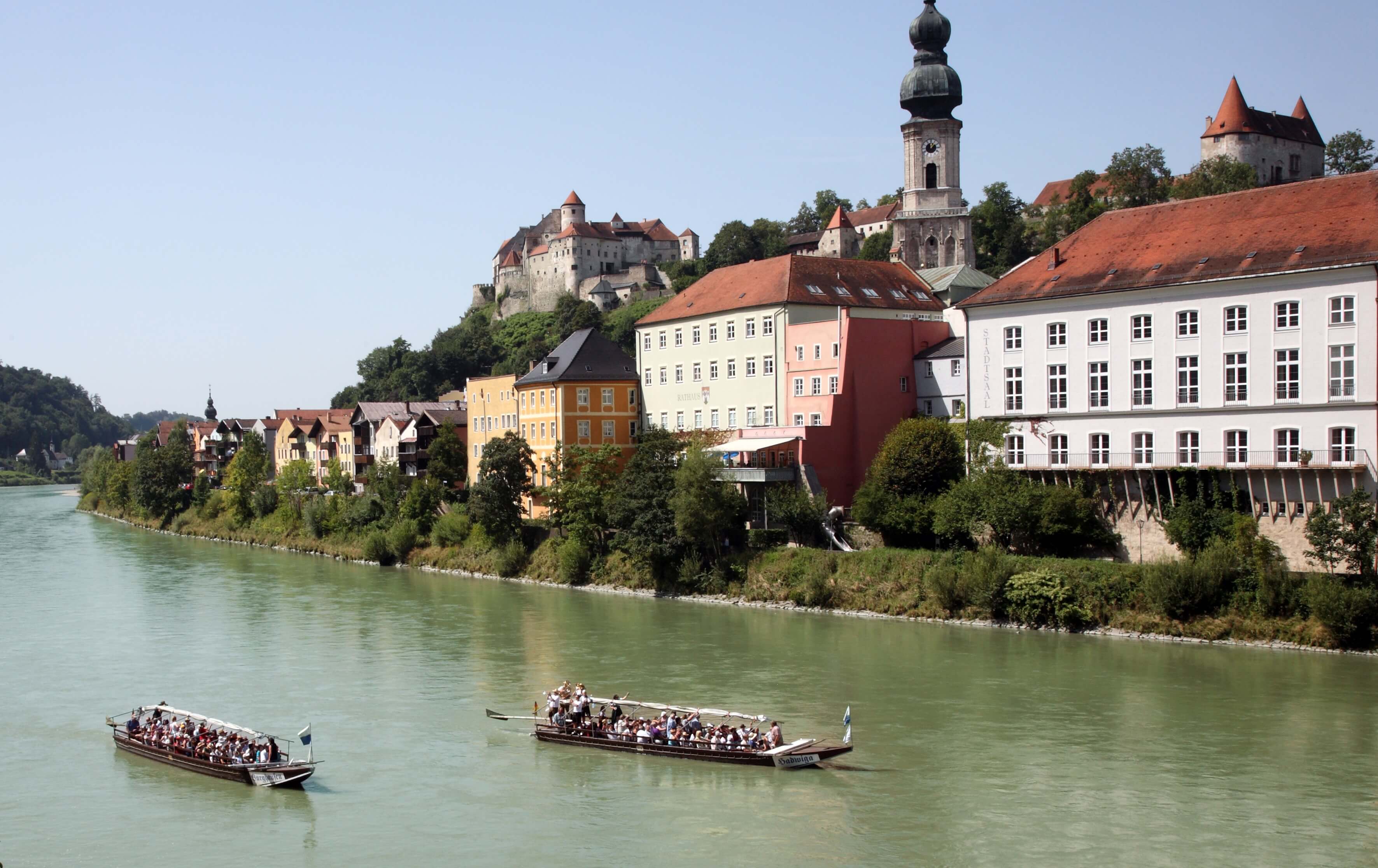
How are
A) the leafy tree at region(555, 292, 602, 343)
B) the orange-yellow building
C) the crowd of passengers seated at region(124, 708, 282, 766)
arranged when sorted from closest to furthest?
the crowd of passengers seated at region(124, 708, 282, 766) → the orange-yellow building → the leafy tree at region(555, 292, 602, 343)

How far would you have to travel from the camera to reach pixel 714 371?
60312 millimetres

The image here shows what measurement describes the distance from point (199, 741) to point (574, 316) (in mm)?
101186

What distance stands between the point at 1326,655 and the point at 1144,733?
31.1ft

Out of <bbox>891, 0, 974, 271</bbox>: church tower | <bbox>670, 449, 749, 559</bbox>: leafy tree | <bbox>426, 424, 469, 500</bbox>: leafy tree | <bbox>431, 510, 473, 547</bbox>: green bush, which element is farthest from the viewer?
<bbox>891, 0, 974, 271</bbox>: church tower

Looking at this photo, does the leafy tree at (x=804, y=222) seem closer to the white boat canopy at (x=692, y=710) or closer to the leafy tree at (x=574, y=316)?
the leafy tree at (x=574, y=316)

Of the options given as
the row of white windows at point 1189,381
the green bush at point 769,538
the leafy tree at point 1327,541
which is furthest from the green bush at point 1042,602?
the green bush at point 769,538

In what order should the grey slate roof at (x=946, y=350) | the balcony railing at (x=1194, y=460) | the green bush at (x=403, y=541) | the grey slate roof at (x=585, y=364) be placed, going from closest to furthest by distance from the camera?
the balcony railing at (x=1194, y=460) < the grey slate roof at (x=946, y=350) < the grey slate roof at (x=585, y=364) < the green bush at (x=403, y=541)

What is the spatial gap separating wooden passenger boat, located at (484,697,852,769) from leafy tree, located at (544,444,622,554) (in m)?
23.9

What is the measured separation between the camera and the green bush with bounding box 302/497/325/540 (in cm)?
7200

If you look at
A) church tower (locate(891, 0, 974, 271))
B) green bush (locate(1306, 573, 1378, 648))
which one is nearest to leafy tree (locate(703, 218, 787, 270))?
church tower (locate(891, 0, 974, 271))

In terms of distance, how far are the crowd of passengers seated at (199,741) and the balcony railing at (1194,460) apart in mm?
28236

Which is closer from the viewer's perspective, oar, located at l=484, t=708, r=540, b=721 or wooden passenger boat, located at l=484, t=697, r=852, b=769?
wooden passenger boat, located at l=484, t=697, r=852, b=769

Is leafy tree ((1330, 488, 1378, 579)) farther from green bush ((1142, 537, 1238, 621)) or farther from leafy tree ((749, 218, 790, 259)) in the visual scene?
leafy tree ((749, 218, 790, 259))

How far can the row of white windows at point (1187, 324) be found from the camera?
127ft
